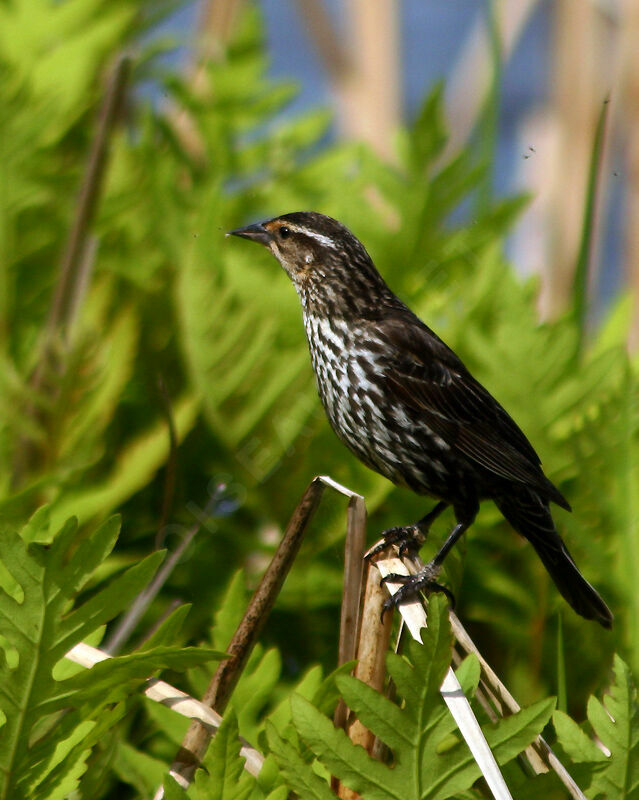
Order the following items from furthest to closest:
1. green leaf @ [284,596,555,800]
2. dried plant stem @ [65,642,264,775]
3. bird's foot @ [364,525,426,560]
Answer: bird's foot @ [364,525,426,560] → dried plant stem @ [65,642,264,775] → green leaf @ [284,596,555,800]

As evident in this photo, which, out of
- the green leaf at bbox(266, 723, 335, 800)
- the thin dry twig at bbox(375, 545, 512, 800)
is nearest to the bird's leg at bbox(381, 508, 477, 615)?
the thin dry twig at bbox(375, 545, 512, 800)

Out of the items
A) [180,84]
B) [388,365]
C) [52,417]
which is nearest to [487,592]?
[388,365]

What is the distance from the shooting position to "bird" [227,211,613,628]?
7.21 ft

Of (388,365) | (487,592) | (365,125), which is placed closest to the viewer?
(487,592)

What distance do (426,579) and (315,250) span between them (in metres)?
1.00

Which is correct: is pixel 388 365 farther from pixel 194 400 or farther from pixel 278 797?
pixel 278 797

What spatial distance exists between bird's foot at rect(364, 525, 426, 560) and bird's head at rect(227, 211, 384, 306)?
0.64 m

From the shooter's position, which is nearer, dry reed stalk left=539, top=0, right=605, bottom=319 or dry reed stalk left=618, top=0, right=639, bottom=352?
dry reed stalk left=618, top=0, right=639, bottom=352

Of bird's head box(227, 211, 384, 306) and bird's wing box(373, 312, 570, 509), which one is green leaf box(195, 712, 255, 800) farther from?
bird's head box(227, 211, 384, 306)

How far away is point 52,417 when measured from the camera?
2111mm

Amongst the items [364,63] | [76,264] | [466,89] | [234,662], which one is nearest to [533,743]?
[234,662]

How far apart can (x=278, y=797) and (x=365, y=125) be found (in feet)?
12.2

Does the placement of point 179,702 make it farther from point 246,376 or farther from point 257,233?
point 257,233

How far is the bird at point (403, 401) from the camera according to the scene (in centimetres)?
220
